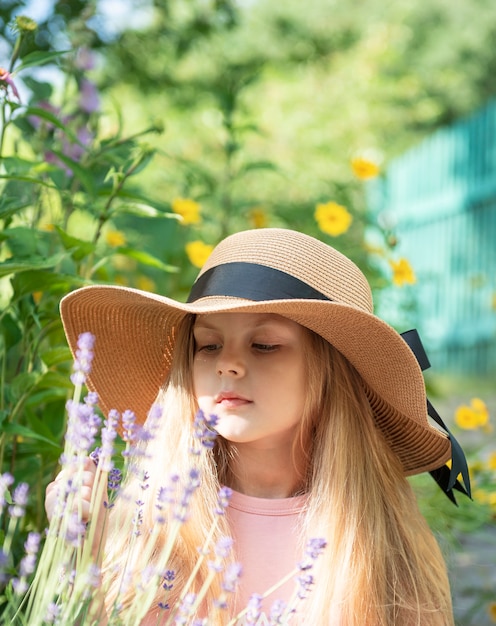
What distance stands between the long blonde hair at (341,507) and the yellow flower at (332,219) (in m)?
1.07

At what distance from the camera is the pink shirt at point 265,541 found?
1.81 m

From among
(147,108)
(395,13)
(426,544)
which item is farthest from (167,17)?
(395,13)

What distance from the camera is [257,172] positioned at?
8.95 meters

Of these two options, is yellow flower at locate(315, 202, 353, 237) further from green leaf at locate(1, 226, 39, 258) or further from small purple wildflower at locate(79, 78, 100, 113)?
green leaf at locate(1, 226, 39, 258)

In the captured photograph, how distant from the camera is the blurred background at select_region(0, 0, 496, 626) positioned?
6.54 feet

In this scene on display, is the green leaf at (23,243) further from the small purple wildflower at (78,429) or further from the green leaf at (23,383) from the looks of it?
the small purple wildflower at (78,429)

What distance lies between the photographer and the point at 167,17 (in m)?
4.59

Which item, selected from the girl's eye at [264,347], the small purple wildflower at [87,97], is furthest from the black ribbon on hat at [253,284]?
the small purple wildflower at [87,97]

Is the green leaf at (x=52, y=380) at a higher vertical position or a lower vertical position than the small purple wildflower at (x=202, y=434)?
higher

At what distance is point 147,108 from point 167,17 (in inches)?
187

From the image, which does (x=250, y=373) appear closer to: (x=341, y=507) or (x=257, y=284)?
(x=257, y=284)

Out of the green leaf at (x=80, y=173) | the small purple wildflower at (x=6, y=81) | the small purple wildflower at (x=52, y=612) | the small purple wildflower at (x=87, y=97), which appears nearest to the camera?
the small purple wildflower at (x=52, y=612)

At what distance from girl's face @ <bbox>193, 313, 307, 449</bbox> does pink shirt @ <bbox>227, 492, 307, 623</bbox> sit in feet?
0.53

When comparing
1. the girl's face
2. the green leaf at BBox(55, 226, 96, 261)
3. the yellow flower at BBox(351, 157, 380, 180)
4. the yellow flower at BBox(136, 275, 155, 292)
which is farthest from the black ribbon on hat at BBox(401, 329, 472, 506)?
the yellow flower at BBox(136, 275, 155, 292)
